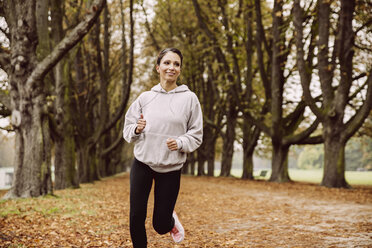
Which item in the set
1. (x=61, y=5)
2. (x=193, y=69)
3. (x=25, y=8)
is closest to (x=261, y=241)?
(x=25, y=8)

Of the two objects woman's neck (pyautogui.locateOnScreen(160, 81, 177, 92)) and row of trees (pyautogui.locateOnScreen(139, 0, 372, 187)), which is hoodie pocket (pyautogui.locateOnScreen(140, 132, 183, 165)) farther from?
row of trees (pyautogui.locateOnScreen(139, 0, 372, 187))

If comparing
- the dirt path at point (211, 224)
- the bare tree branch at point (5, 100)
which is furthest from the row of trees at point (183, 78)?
the dirt path at point (211, 224)

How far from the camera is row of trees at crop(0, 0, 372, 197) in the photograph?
920 cm

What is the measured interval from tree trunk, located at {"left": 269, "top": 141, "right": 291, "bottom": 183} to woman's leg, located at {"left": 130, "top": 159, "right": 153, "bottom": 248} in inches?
622

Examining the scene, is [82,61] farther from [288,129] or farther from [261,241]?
[261,241]

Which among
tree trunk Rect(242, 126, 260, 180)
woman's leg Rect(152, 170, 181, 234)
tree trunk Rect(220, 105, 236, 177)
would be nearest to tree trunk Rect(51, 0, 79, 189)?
woman's leg Rect(152, 170, 181, 234)

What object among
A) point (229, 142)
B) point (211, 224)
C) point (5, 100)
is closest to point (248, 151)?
point (229, 142)

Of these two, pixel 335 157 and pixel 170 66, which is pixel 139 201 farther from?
pixel 335 157

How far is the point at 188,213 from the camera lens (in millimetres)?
8352

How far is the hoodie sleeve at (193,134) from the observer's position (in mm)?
3248

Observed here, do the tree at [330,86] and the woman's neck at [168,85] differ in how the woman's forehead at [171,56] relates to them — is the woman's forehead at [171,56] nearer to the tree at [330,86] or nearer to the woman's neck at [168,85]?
the woman's neck at [168,85]

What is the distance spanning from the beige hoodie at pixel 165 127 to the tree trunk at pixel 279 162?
1559 cm

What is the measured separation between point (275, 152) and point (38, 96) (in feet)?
42.3

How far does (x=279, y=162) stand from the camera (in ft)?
61.7
